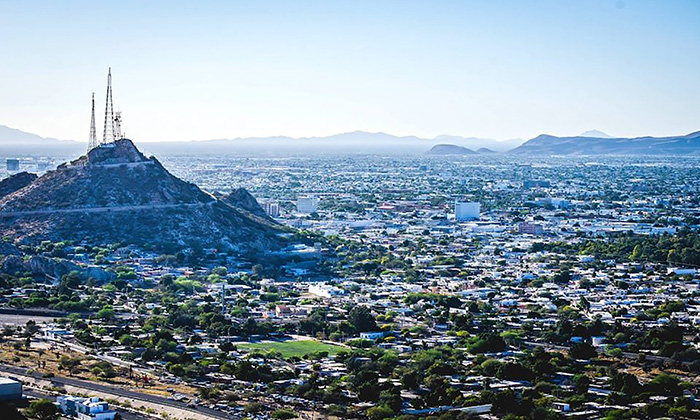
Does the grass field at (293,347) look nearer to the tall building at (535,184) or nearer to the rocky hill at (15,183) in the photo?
the rocky hill at (15,183)

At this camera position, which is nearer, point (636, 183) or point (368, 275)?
point (368, 275)

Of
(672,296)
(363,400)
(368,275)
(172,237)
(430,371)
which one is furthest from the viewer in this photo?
(172,237)

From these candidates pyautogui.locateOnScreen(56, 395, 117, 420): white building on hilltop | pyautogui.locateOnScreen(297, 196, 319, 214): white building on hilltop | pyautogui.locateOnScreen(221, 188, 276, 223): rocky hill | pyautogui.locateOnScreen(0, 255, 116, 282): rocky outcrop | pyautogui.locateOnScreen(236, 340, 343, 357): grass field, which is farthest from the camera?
pyautogui.locateOnScreen(297, 196, 319, 214): white building on hilltop

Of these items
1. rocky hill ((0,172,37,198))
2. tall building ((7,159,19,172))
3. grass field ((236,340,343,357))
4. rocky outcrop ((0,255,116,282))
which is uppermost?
rocky hill ((0,172,37,198))

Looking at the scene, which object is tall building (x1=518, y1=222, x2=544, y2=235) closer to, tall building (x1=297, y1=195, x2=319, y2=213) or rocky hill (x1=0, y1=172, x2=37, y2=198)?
tall building (x1=297, y1=195, x2=319, y2=213)

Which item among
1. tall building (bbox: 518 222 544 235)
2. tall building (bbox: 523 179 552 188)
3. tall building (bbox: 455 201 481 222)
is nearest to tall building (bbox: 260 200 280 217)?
tall building (bbox: 455 201 481 222)

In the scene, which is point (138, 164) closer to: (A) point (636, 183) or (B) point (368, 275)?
(B) point (368, 275)

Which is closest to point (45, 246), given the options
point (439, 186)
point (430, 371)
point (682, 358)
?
point (430, 371)
